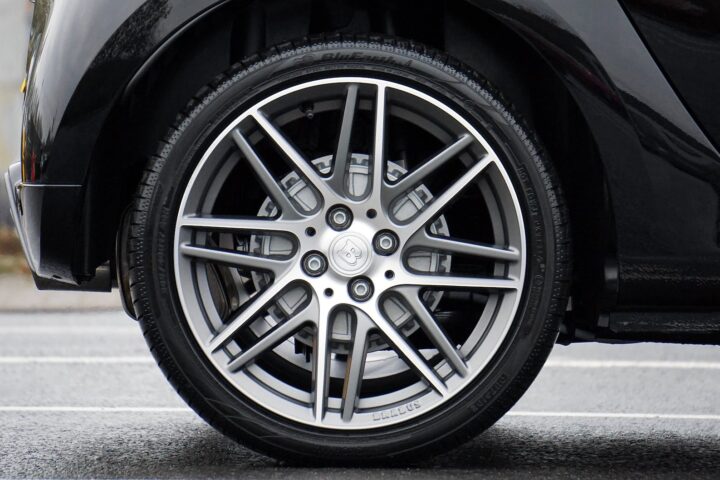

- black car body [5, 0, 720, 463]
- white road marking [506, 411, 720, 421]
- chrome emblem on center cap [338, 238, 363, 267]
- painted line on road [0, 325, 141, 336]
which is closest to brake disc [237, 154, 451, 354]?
black car body [5, 0, 720, 463]

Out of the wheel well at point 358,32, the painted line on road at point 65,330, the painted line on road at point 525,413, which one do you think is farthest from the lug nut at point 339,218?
the painted line on road at point 65,330

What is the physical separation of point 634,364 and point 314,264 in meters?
3.10

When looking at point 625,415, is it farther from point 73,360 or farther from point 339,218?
point 73,360

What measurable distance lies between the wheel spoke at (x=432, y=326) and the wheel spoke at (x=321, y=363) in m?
0.19

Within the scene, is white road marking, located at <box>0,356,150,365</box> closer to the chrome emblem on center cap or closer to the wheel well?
the wheel well

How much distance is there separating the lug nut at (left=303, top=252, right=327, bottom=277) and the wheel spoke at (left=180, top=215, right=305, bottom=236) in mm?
64

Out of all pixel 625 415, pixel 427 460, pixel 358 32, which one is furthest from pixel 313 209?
pixel 625 415

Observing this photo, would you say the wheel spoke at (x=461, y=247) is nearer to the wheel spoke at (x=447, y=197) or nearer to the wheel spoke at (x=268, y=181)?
the wheel spoke at (x=447, y=197)

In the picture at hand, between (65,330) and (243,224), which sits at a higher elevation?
(243,224)

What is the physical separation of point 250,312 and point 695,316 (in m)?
1.04

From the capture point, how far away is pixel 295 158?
8.60 ft

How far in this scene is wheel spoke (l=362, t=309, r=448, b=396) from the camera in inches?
102

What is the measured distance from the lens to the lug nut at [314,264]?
259 cm

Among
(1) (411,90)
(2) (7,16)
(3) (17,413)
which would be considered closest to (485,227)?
(1) (411,90)
